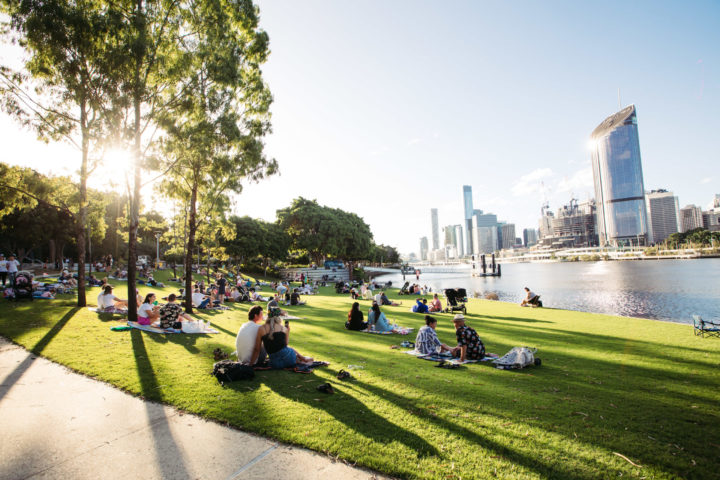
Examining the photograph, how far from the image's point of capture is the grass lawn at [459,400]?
13.3ft

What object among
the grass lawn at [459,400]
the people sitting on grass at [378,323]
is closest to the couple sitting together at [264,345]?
the grass lawn at [459,400]

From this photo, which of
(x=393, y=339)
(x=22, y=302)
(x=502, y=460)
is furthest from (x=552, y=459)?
(x=22, y=302)

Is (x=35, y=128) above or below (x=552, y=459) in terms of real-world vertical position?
above

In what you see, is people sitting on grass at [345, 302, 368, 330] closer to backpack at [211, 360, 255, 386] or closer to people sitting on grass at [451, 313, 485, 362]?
people sitting on grass at [451, 313, 485, 362]

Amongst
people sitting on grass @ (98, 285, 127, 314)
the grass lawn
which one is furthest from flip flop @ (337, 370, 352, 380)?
people sitting on grass @ (98, 285, 127, 314)

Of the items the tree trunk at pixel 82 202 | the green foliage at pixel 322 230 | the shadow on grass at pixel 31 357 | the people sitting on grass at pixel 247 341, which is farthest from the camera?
the green foliage at pixel 322 230

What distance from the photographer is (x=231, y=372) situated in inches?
261

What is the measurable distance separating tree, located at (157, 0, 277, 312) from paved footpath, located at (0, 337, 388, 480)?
33.9ft

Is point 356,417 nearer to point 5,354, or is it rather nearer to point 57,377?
point 57,377

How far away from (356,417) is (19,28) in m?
16.2

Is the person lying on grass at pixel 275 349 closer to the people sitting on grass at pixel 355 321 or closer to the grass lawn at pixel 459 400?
the grass lawn at pixel 459 400

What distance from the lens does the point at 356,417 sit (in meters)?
5.06

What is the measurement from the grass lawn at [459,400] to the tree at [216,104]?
24.6ft

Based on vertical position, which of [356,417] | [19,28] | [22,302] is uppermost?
[19,28]
